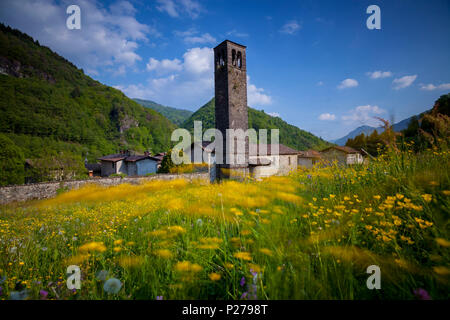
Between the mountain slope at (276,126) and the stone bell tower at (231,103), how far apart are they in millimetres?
50960

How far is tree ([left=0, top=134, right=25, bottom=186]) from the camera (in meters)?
17.7

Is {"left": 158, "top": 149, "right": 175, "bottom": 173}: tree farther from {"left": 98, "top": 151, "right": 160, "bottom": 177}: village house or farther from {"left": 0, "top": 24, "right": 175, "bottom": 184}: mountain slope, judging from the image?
{"left": 98, "top": 151, "right": 160, "bottom": 177}: village house

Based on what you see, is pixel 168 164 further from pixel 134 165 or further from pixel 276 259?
pixel 276 259

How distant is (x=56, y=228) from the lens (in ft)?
9.12

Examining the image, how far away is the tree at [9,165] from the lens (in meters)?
17.7

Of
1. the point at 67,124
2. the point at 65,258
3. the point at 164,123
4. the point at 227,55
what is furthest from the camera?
the point at 164,123

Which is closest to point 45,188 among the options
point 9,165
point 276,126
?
point 9,165

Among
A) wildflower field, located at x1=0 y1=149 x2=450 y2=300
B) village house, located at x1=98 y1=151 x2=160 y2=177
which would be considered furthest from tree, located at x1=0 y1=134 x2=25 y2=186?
wildflower field, located at x1=0 y1=149 x2=450 y2=300

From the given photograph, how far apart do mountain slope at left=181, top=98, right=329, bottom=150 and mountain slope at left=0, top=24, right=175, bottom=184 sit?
69.9 ft

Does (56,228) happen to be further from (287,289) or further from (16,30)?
(16,30)

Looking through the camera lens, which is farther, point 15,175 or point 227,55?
point 15,175

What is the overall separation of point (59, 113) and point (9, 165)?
48.2 metres
